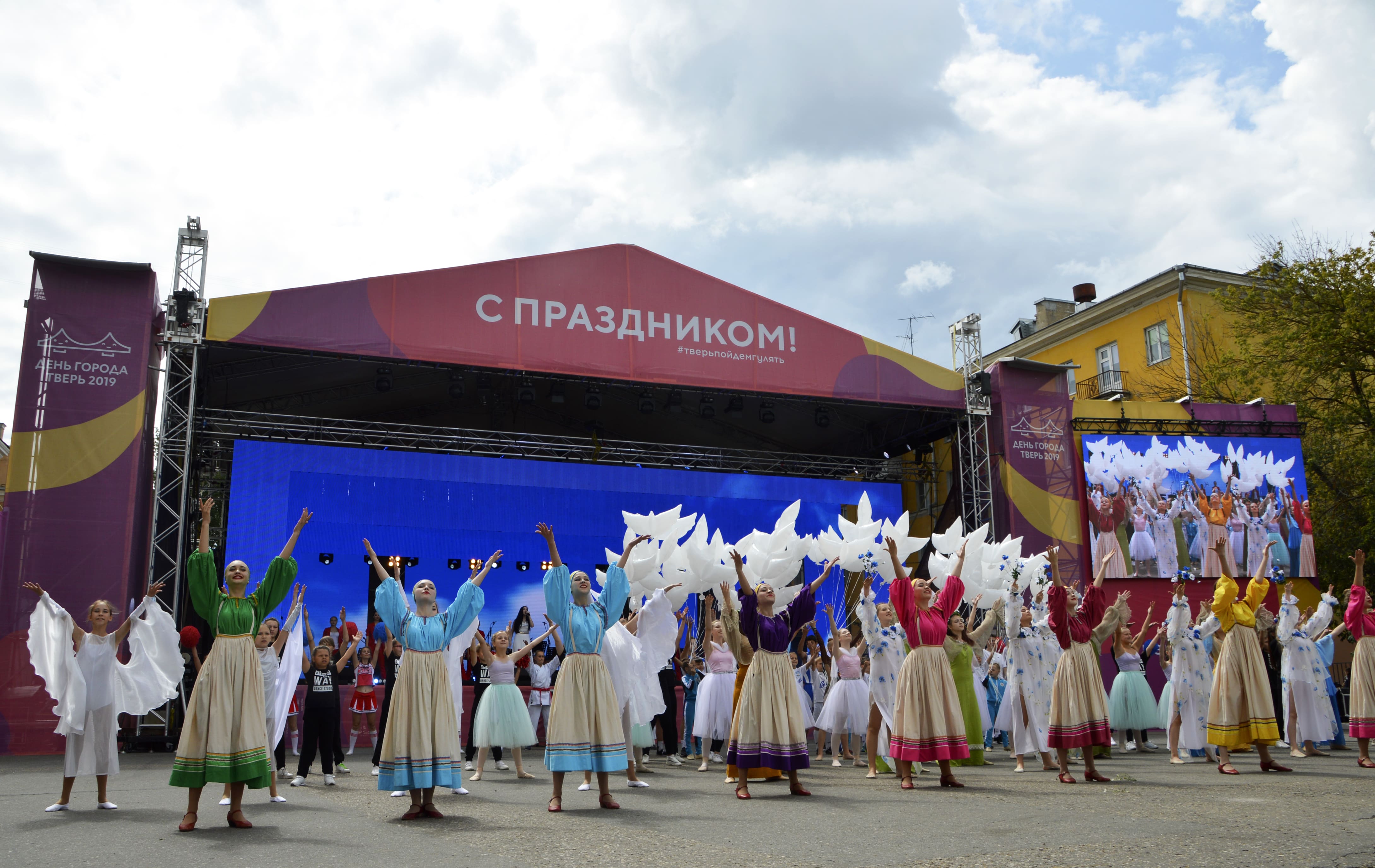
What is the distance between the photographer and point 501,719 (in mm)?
9406

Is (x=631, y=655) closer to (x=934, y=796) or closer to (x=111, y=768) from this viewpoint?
(x=934, y=796)

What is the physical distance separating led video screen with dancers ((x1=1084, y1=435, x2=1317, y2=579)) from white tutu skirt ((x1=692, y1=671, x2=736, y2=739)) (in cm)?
966

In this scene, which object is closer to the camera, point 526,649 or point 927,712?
point 927,712

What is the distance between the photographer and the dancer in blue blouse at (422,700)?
6.03 m

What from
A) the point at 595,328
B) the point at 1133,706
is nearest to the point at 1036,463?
the point at 1133,706

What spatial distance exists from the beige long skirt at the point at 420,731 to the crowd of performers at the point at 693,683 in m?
0.01

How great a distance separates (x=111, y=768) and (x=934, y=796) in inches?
228

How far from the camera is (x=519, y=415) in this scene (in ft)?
61.0

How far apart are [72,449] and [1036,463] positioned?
14669 millimetres

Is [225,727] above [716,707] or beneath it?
above

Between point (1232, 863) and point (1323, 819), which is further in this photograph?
point (1323, 819)

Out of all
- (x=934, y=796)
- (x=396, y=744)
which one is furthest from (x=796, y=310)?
(x=396, y=744)

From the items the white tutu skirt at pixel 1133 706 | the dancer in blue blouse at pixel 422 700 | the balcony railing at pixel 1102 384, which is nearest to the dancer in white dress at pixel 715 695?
the dancer in blue blouse at pixel 422 700

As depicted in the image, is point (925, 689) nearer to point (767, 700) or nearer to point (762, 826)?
point (767, 700)
